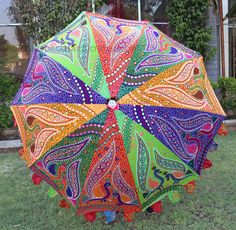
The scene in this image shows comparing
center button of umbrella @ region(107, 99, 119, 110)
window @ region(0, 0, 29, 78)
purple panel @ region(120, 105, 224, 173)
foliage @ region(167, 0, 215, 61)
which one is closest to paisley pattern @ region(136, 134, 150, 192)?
purple panel @ region(120, 105, 224, 173)

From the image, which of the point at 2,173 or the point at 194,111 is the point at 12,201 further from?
the point at 194,111

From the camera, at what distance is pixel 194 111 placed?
288 cm

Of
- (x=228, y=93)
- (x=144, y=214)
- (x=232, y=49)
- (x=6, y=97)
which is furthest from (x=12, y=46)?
(x=144, y=214)

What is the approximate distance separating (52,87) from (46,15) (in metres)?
6.37

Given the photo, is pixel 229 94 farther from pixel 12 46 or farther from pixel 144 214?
pixel 144 214

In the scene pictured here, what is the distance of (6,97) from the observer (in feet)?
27.9

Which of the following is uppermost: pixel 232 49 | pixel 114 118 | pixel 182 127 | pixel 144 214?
pixel 114 118

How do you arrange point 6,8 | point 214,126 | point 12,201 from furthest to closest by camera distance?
point 6,8, point 12,201, point 214,126

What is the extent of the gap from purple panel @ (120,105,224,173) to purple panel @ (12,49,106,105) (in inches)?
11.3

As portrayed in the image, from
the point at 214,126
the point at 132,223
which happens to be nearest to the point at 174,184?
the point at 214,126

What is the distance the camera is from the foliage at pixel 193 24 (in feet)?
34.8

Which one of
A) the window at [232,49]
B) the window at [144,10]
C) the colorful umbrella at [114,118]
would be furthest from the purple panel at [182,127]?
the window at [232,49]

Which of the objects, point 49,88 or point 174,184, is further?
point 174,184

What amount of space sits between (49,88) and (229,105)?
708 centimetres
